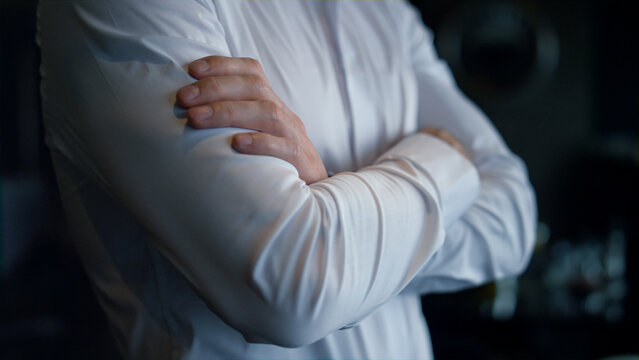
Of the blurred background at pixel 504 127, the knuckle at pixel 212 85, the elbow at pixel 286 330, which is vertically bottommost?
the blurred background at pixel 504 127

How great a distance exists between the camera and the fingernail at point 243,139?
0.59 metres

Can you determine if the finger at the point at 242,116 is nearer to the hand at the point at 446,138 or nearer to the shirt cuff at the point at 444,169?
the shirt cuff at the point at 444,169

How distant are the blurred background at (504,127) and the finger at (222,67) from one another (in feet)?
9.77

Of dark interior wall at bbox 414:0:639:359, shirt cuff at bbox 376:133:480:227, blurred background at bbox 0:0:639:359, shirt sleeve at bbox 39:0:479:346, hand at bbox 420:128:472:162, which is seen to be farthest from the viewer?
dark interior wall at bbox 414:0:639:359

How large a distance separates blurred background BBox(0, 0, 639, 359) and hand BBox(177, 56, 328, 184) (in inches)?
116

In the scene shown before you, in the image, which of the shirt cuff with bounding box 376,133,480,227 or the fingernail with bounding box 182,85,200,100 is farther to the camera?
the shirt cuff with bounding box 376,133,480,227

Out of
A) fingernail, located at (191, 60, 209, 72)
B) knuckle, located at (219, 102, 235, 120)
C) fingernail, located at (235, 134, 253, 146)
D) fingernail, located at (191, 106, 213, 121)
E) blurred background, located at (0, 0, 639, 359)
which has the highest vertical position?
fingernail, located at (191, 60, 209, 72)

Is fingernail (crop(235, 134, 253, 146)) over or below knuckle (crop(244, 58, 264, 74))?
below

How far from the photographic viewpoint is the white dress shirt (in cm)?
58

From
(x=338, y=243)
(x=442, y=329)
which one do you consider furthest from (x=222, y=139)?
(x=442, y=329)

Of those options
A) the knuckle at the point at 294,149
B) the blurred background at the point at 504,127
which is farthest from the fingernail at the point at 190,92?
the blurred background at the point at 504,127

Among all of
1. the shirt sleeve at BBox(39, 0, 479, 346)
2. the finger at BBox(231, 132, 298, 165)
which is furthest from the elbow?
the finger at BBox(231, 132, 298, 165)

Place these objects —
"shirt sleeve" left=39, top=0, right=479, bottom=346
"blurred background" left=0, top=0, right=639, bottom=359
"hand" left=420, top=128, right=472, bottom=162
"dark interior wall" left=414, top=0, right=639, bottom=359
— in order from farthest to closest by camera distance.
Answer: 1. "dark interior wall" left=414, top=0, right=639, bottom=359
2. "blurred background" left=0, top=0, right=639, bottom=359
3. "hand" left=420, top=128, right=472, bottom=162
4. "shirt sleeve" left=39, top=0, right=479, bottom=346

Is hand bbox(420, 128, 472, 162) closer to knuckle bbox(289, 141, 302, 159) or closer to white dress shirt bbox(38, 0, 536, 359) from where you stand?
white dress shirt bbox(38, 0, 536, 359)
